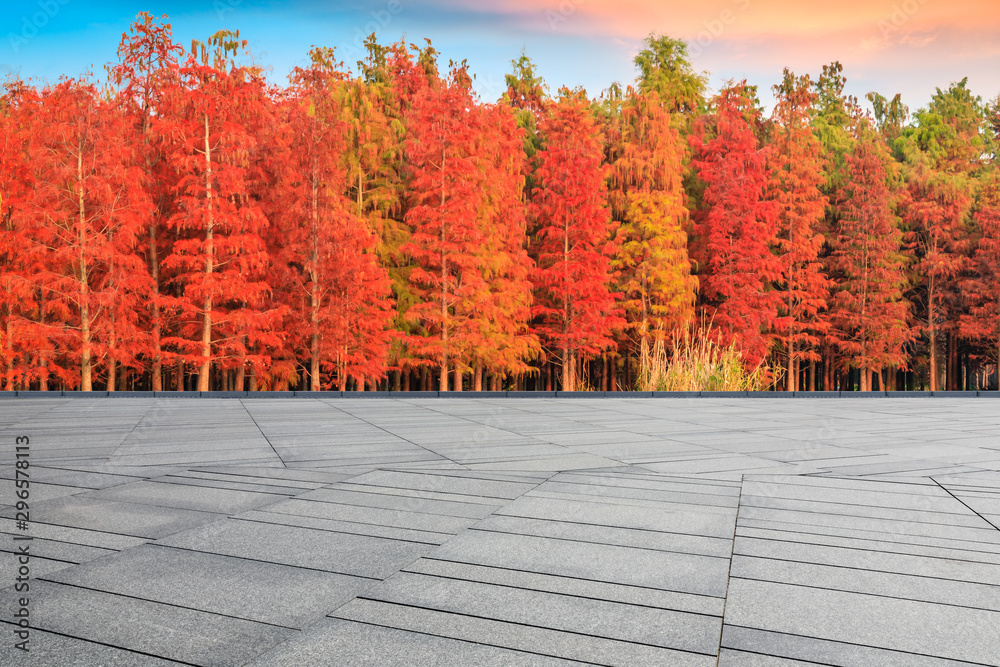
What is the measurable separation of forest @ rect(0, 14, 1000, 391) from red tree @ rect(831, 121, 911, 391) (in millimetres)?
85

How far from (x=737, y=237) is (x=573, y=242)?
474cm

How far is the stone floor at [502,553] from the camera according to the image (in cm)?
154

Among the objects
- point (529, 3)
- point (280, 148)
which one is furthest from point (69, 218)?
point (529, 3)

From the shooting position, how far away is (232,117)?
14109 millimetres

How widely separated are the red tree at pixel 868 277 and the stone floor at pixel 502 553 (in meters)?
17.2

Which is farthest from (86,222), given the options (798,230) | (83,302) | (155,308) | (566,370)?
(798,230)

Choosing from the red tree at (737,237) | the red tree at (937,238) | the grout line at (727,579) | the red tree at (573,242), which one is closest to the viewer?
the grout line at (727,579)

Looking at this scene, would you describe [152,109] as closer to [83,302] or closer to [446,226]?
[83,302]

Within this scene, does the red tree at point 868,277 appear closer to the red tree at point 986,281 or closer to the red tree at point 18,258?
the red tree at point 986,281

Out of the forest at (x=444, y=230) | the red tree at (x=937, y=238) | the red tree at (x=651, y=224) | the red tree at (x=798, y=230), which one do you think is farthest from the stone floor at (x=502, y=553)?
the red tree at (x=937, y=238)

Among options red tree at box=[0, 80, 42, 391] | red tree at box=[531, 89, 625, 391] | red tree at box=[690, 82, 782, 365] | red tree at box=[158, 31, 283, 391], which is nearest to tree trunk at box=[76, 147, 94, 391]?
red tree at box=[0, 80, 42, 391]

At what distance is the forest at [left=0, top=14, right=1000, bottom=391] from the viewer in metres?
13.4

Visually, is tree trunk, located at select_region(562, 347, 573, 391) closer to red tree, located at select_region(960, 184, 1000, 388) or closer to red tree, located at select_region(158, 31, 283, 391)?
red tree, located at select_region(158, 31, 283, 391)

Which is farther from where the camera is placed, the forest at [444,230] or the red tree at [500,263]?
the red tree at [500,263]
